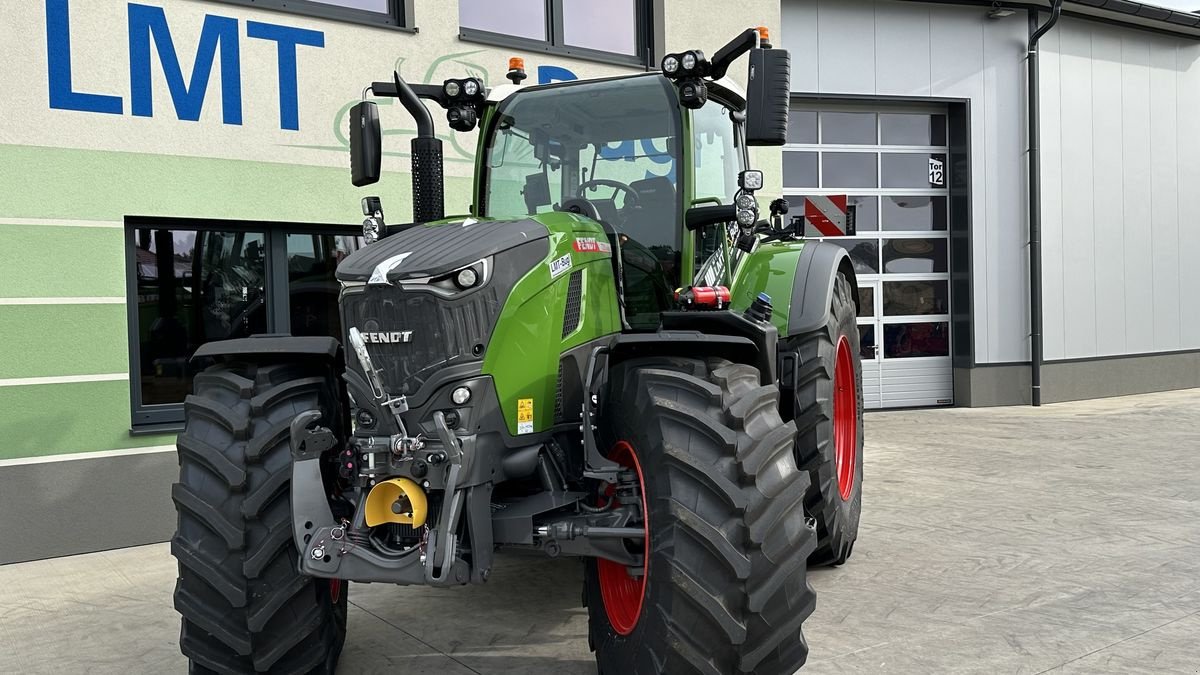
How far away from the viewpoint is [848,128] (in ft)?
41.5

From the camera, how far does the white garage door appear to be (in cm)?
1260

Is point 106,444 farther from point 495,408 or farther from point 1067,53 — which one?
point 1067,53

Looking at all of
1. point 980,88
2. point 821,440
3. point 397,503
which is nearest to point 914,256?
point 980,88

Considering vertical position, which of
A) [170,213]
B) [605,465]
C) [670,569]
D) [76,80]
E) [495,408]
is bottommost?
[670,569]

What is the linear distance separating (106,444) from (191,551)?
3.23 metres

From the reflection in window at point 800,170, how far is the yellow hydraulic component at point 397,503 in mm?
10073

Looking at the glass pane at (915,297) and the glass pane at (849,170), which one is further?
the glass pane at (915,297)

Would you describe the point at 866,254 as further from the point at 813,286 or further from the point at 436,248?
the point at 436,248

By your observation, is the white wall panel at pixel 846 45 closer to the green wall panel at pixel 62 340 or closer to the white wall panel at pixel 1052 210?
the white wall panel at pixel 1052 210

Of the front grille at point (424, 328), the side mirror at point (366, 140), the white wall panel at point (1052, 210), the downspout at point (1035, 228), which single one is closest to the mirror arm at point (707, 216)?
the front grille at point (424, 328)

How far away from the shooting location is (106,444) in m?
6.14

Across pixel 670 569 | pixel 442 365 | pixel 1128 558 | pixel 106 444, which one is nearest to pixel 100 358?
pixel 106 444

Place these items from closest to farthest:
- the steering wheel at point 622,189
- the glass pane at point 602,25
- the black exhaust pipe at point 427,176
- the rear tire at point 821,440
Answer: the steering wheel at point 622,189 < the black exhaust pipe at point 427,176 < the rear tire at point 821,440 < the glass pane at point 602,25

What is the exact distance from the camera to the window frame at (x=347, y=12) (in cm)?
669
